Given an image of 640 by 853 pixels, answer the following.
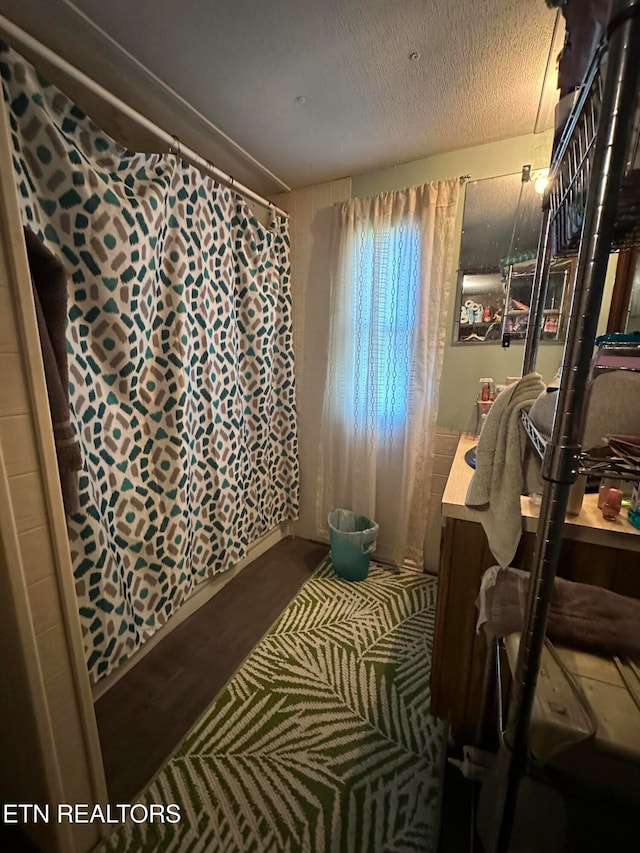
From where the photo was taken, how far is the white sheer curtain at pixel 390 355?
1.78 meters

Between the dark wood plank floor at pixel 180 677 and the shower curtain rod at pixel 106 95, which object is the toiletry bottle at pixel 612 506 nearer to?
the dark wood plank floor at pixel 180 677

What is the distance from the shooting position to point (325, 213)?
2.01 metres

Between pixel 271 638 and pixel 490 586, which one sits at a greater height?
pixel 490 586

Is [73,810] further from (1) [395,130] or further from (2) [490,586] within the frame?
(1) [395,130]

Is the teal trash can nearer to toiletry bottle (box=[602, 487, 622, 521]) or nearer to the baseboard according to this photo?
the baseboard

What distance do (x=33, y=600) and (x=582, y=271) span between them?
119 centimetres

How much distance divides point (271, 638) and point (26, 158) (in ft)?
6.54

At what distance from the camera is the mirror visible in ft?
5.21

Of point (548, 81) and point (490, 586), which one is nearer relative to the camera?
point (490, 586)

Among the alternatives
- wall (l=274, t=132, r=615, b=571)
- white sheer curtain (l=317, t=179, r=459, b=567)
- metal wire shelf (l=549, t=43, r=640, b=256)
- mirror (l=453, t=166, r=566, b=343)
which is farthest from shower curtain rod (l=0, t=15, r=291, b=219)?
metal wire shelf (l=549, t=43, r=640, b=256)

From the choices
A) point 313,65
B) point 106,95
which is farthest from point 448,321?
point 106,95

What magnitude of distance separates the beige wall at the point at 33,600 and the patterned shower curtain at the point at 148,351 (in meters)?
0.41

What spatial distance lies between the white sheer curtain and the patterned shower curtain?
18.3 inches

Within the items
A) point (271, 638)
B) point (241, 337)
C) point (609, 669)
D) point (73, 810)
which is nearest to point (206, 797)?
point (73, 810)
